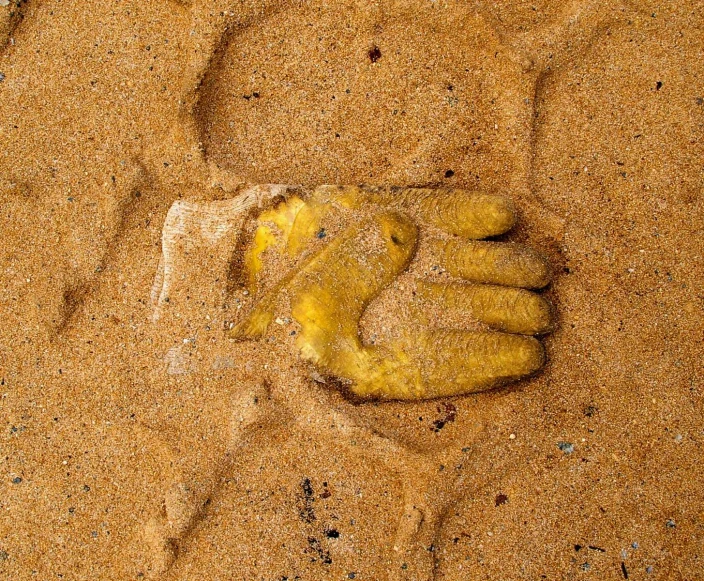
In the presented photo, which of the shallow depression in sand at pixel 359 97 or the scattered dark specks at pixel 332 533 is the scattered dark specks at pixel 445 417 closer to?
the scattered dark specks at pixel 332 533

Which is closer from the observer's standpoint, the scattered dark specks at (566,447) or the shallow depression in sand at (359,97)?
the scattered dark specks at (566,447)

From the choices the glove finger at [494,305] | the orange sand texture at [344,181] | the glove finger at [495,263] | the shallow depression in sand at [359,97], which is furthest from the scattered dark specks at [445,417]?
the shallow depression in sand at [359,97]

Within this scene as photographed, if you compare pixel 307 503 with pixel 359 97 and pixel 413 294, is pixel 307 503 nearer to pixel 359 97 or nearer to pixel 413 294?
pixel 413 294

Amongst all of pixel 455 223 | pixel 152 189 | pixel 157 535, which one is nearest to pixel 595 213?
pixel 455 223

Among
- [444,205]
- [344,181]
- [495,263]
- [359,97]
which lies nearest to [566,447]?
[495,263]

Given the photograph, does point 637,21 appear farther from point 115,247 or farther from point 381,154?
point 115,247

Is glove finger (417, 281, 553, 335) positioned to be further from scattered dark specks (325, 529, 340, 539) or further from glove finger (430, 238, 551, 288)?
scattered dark specks (325, 529, 340, 539)
